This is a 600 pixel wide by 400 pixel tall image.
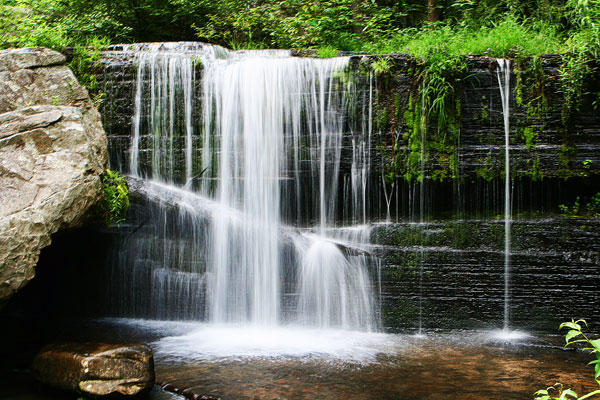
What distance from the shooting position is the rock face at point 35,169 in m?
4.37

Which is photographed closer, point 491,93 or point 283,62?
point 491,93

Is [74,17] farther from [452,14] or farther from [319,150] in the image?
[452,14]

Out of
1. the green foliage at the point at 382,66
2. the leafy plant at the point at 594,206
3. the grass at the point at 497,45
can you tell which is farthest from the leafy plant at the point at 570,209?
the green foliage at the point at 382,66

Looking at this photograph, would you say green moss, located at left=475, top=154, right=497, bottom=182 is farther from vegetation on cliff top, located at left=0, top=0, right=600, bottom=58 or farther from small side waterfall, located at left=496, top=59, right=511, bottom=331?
vegetation on cliff top, located at left=0, top=0, right=600, bottom=58

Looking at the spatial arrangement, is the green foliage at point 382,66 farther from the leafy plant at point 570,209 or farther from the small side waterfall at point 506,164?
the leafy plant at point 570,209

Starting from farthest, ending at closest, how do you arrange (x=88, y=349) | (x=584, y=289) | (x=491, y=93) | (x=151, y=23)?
(x=151, y=23)
(x=491, y=93)
(x=584, y=289)
(x=88, y=349)

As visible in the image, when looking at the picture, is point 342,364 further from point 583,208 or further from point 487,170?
point 583,208

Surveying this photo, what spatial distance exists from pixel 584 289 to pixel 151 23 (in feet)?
30.9

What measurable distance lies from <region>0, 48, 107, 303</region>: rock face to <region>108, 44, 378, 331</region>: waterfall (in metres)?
1.26

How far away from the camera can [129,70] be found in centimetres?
697

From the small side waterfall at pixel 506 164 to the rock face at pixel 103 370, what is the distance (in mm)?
4174

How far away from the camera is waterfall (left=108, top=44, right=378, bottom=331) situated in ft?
20.7

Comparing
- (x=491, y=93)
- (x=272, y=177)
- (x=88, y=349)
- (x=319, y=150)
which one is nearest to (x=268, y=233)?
(x=272, y=177)

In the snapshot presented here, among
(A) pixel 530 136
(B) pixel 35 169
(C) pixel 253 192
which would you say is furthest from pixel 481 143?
(B) pixel 35 169
